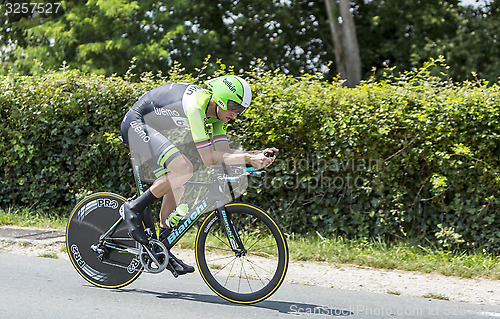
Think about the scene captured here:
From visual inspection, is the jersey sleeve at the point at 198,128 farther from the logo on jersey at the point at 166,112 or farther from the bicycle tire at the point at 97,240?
the bicycle tire at the point at 97,240

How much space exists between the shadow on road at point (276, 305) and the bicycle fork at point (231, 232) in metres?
0.49

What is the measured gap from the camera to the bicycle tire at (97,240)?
17.4 feet

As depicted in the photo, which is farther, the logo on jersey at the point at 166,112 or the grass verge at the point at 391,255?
the grass verge at the point at 391,255

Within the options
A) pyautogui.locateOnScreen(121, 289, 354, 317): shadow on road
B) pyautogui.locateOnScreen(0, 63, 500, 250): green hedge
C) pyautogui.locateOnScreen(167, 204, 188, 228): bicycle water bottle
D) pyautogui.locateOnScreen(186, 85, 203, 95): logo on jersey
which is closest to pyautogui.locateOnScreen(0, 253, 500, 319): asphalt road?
pyautogui.locateOnScreen(121, 289, 354, 317): shadow on road

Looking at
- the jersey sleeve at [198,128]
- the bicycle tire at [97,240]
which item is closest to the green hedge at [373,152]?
the bicycle tire at [97,240]

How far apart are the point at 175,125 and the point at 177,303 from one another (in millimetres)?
1556

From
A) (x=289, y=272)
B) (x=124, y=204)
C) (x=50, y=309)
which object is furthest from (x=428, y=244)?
(x=50, y=309)

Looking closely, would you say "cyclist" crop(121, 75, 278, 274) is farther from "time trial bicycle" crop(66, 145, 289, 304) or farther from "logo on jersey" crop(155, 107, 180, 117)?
"time trial bicycle" crop(66, 145, 289, 304)

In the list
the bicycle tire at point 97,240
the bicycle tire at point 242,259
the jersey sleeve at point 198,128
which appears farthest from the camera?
the bicycle tire at point 97,240

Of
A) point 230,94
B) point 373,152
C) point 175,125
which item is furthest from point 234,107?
point 373,152

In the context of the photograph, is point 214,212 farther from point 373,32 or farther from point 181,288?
point 373,32

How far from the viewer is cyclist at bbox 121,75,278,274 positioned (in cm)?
470

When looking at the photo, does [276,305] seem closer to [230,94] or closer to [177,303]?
[177,303]

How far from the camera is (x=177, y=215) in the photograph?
196 inches
